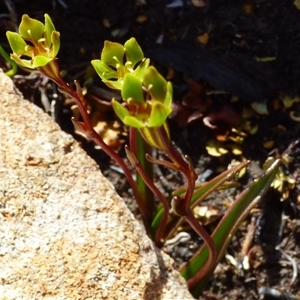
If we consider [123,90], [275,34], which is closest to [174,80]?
[275,34]

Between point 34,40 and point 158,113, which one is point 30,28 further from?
point 158,113

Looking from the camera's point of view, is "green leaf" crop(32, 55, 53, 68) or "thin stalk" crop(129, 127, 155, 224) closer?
"green leaf" crop(32, 55, 53, 68)

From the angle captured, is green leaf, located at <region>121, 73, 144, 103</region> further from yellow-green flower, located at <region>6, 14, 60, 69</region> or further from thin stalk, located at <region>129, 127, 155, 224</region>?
thin stalk, located at <region>129, 127, 155, 224</region>

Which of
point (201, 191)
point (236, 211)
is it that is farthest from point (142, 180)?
point (236, 211)

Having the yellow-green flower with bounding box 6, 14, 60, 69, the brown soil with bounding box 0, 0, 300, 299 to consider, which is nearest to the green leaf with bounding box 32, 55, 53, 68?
the yellow-green flower with bounding box 6, 14, 60, 69

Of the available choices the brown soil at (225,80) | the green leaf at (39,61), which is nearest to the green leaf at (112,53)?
the green leaf at (39,61)

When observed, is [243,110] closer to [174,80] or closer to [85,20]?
[174,80]
